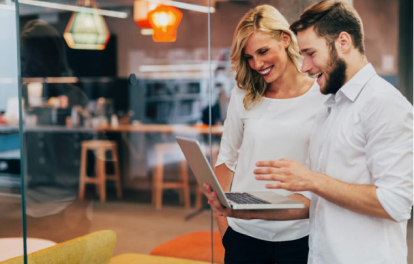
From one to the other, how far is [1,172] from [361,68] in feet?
5.23

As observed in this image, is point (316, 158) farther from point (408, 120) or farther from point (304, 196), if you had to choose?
point (408, 120)

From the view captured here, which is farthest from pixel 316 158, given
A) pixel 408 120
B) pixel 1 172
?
pixel 1 172

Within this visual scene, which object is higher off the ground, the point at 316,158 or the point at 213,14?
the point at 213,14

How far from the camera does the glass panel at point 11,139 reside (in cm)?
186

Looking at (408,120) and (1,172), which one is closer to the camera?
(408,120)

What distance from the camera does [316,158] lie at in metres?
1.52

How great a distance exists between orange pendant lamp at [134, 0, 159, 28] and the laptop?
56.3 inches

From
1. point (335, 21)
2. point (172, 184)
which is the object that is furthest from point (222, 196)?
point (172, 184)

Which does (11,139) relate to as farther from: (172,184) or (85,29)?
(172,184)

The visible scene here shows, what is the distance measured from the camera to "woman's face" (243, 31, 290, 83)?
1.84 m

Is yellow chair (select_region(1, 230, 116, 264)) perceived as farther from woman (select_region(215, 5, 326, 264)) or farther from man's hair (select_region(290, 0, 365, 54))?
man's hair (select_region(290, 0, 365, 54))

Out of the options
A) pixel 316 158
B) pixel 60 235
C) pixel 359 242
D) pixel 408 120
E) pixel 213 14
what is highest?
pixel 213 14

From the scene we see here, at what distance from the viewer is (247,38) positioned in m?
1.85

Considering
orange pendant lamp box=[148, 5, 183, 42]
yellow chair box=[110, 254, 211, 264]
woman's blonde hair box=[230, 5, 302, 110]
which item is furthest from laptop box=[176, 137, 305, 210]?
orange pendant lamp box=[148, 5, 183, 42]
